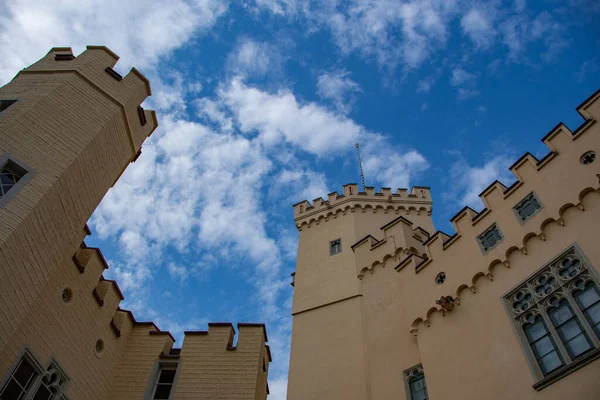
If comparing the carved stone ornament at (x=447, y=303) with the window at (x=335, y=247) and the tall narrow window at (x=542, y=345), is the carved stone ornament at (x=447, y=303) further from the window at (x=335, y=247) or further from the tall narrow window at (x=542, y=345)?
the window at (x=335, y=247)

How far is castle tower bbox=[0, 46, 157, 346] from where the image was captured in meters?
8.89

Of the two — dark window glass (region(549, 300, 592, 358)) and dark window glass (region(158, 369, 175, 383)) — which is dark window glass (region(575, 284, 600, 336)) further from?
dark window glass (region(158, 369, 175, 383))

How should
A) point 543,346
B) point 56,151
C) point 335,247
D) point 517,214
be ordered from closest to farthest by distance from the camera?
point 543,346 < point 56,151 < point 517,214 < point 335,247

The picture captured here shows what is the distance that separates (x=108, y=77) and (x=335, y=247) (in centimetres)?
1108

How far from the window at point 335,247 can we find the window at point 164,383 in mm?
9101

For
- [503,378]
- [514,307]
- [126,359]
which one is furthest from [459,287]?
[126,359]

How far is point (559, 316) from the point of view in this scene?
9.60m

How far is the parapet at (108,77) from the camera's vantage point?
1250cm

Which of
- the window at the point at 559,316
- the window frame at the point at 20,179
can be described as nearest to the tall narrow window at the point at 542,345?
the window at the point at 559,316

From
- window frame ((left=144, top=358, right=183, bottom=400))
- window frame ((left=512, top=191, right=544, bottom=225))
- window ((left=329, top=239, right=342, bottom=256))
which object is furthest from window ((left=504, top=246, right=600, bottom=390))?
window ((left=329, top=239, right=342, bottom=256))

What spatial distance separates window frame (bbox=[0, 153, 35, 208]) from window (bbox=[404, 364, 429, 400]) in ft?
32.4

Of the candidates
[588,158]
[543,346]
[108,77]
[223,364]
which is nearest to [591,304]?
[543,346]

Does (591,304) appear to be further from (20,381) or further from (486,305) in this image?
(20,381)

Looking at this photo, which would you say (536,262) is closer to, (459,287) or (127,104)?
(459,287)
